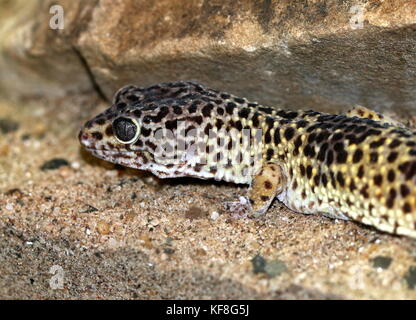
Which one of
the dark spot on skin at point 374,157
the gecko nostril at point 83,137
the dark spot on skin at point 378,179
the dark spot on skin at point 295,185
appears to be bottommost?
the dark spot on skin at point 295,185

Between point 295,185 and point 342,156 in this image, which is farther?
point 295,185

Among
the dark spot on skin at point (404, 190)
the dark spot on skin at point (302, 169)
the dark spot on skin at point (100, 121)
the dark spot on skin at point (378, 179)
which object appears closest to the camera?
the dark spot on skin at point (404, 190)

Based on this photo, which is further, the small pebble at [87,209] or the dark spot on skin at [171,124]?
the small pebble at [87,209]

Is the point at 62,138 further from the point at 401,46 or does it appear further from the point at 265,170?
the point at 401,46

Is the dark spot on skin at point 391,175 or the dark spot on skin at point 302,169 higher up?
the dark spot on skin at point 391,175

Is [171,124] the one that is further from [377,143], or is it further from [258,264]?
[377,143]

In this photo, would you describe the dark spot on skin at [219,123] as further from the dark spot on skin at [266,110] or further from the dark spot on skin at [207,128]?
the dark spot on skin at [266,110]

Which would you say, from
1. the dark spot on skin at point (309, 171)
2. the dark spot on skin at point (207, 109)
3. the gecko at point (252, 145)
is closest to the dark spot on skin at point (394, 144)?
the gecko at point (252, 145)

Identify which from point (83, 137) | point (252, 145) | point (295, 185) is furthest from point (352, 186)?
point (83, 137)
